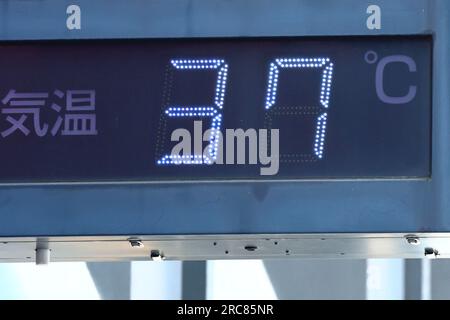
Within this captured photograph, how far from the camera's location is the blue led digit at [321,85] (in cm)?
930

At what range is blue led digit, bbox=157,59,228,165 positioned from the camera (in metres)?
9.31

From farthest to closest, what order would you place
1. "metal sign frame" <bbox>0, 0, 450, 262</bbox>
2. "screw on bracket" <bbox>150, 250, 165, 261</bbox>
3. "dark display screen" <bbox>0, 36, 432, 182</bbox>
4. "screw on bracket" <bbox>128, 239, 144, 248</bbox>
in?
"screw on bracket" <bbox>150, 250, 165, 261</bbox>, "screw on bracket" <bbox>128, 239, 144, 248</bbox>, "dark display screen" <bbox>0, 36, 432, 182</bbox>, "metal sign frame" <bbox>0, 0, 450, 262</bbox>

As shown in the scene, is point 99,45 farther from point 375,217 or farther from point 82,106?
point 375,217

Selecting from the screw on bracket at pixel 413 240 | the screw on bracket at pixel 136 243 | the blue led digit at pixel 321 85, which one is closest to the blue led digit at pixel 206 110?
the blue led digit at pixel 321 85

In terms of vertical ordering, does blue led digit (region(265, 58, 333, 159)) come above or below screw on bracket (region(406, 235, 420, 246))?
above

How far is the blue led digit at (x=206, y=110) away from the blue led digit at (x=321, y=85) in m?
0.27

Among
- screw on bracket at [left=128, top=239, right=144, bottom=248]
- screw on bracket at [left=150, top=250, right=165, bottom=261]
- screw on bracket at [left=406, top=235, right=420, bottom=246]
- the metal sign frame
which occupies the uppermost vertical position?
the metal sign frame

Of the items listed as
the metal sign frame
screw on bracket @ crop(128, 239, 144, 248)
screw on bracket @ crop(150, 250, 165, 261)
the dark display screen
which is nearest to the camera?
the metal sign frame

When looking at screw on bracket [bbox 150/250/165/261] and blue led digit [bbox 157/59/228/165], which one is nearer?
blue led digit [bbox 157/59/228/165]

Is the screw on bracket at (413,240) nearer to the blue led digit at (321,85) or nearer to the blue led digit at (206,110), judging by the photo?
the blue led digit at (321,85)

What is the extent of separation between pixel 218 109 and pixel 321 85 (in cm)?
61

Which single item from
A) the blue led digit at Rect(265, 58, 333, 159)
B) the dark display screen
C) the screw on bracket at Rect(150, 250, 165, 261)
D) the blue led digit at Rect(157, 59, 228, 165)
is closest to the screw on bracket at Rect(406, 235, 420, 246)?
the dark display screen

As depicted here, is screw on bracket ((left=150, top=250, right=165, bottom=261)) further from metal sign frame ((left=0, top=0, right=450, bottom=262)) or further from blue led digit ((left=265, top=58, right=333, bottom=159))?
blue led digit ((left=265, top=58, right=333, bottom=159))

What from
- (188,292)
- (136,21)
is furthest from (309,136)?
(188,292)
